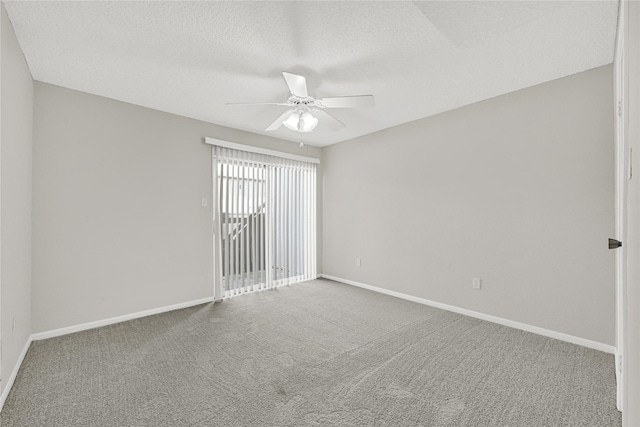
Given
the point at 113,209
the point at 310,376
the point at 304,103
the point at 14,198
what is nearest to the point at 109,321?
the point at 113,209

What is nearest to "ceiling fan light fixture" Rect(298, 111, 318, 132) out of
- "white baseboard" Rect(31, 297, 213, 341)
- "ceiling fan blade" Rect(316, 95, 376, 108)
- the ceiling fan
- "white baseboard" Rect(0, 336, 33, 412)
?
the ceiling fan

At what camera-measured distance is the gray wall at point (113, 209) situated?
8.95 feet

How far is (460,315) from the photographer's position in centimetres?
331

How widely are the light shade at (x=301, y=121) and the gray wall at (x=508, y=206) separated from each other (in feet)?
5.22

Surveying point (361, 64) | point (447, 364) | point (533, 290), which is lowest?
point (447, 364)

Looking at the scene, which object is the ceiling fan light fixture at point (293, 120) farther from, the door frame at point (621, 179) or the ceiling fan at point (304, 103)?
the door frame at point (621, 179)

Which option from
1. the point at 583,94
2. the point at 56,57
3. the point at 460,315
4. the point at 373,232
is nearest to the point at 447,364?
the point at 460,315

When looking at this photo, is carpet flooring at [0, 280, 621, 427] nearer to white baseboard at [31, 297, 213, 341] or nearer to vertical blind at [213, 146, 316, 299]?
white baseboard at [31, 297, 213, 341]

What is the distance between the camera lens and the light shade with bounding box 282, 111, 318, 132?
9.43ft

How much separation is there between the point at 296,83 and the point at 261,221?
2.46 m

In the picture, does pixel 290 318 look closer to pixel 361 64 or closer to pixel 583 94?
pixel 361 64

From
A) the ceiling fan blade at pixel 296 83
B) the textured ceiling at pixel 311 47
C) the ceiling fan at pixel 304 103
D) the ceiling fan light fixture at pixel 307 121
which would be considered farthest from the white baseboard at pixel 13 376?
the ceiling fan light fixture at pixel 307 121

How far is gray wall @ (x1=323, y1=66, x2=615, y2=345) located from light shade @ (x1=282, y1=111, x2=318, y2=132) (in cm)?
159

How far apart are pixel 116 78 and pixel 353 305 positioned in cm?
344
